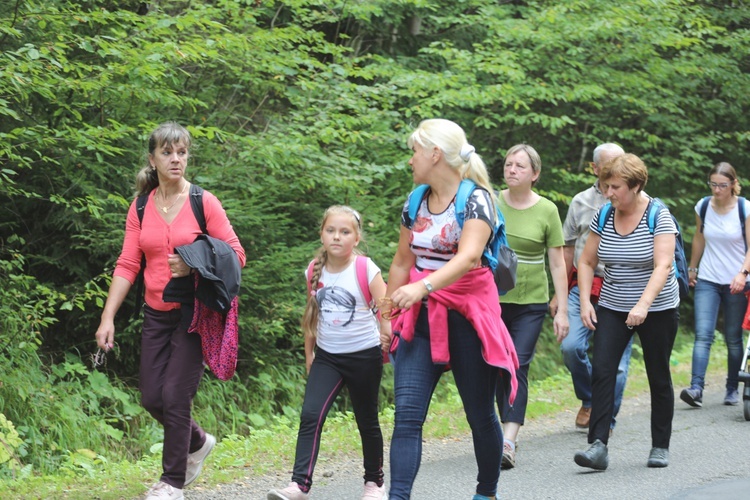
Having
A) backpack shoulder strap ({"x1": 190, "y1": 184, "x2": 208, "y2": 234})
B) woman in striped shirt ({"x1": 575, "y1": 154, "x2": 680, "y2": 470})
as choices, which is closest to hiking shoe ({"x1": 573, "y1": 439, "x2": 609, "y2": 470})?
woman in striped shirt ({"x1": 575, "y1": 154, "x2": 680, "y2": 470})

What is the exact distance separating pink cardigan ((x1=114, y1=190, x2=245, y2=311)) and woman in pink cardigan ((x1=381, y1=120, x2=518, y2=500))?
44.5 inches

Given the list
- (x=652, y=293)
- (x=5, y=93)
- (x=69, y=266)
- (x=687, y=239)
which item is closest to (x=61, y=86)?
(x=5, y=93)

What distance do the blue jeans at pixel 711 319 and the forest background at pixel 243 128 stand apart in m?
3.27

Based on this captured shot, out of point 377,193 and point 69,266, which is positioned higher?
point 377,193

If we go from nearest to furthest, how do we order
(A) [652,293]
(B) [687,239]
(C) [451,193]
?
(C) [451,193]
(A) [652,293]
(B) [687,239]

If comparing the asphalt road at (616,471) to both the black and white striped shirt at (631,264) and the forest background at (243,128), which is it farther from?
the forest background at (243,128)

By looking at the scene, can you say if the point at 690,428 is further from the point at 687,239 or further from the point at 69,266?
the point at 687,239

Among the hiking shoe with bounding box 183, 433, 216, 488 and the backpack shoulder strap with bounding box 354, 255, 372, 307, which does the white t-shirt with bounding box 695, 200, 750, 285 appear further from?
the hiking shoe with bounding box 183, 433, 216, 488

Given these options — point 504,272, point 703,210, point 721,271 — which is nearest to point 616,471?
point 504,272

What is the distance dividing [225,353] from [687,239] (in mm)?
11788

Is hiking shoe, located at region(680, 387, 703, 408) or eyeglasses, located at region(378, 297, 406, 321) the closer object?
eyeglasses, located at region(378, 297, 406, 321)

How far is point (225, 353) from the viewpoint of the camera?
4.98 meters

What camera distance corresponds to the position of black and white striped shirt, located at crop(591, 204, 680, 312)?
585cm

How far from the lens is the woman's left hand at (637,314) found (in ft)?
18.6
